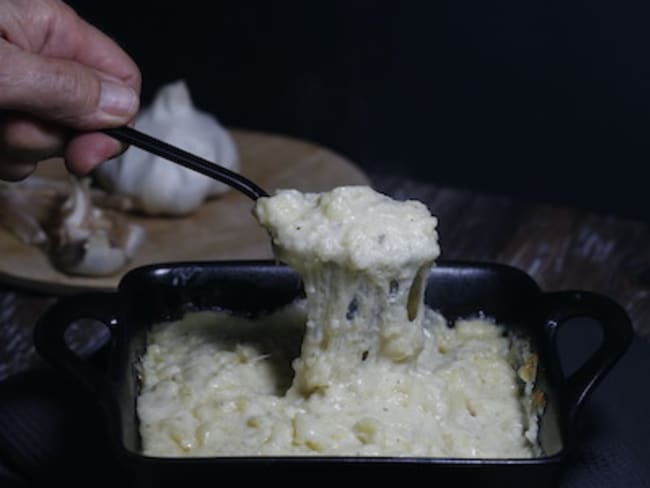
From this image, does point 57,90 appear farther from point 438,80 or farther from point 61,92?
point 438,80

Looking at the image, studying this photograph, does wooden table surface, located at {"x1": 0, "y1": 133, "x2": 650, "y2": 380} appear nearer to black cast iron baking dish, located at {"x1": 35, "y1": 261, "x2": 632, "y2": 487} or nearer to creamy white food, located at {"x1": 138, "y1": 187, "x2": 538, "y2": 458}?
black cast iron baking dish, located at {"x1": 35, "y1": 261, "x2": 632, "y2": 487}

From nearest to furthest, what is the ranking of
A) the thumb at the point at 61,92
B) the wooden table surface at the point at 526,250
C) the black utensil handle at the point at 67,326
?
the black utensil handle at the point at 67,326 < the thumb at the point at 61,92 < the wooden table surface at the point at 526,250

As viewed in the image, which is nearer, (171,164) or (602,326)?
(602,326)

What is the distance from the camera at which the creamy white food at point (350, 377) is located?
1543 millimetres

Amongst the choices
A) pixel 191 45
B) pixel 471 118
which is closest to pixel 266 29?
pixel 191 45

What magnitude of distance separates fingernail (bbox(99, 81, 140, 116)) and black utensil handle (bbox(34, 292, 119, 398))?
0.33 metres

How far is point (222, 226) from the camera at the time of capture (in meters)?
2.73

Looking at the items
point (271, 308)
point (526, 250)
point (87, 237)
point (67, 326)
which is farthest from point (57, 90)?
point (526, 250)

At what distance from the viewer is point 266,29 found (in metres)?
3.69

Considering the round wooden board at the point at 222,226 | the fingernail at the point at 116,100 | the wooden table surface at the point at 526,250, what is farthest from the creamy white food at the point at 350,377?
the round wooden board at the point at 222,226

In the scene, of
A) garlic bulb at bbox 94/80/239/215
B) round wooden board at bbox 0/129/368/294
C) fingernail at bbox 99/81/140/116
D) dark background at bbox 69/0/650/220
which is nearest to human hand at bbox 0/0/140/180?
fingernail at bbox 99/81/140/116

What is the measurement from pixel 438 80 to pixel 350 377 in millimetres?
2127

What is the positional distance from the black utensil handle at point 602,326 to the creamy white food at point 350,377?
0.34 ft

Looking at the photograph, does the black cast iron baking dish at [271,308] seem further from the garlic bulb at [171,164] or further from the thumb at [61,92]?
the garlic bulb at [171,164]
